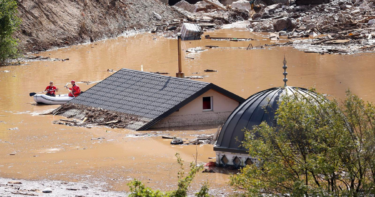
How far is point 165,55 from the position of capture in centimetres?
4916

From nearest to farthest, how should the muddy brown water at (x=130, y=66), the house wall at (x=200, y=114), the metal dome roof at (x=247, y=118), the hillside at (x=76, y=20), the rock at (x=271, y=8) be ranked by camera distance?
the metal dome roof at (x=247, y=118), the muddy brown water at (x=130, y=66), the house wall at (x=200, y=114), the hillside at (x=76, y=20), the rock at (x=271, y=8)

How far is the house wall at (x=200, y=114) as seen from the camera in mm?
22156

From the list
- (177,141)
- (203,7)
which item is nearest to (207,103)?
(177,141)

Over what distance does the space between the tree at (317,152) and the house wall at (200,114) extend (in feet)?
40.2

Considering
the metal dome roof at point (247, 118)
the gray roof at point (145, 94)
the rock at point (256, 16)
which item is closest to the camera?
the metal dome roof at point (247, 118)

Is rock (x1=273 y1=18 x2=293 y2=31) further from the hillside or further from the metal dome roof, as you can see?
the metal dome roof

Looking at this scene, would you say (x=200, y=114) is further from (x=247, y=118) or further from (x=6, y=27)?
(x=6, y=27)

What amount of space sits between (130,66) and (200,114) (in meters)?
22.0

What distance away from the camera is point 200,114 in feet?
73.5

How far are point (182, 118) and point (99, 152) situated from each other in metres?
4.55

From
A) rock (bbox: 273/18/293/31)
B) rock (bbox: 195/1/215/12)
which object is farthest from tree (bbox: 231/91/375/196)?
rock (bbox: 195/1/215/12)

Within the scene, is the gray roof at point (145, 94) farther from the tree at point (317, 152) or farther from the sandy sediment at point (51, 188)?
the tree at point (317, 152)

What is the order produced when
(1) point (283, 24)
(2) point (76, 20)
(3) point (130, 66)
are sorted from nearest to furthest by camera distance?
(3) point (130, 66) → (2) point (76, 20) → (1) point (283, 24)

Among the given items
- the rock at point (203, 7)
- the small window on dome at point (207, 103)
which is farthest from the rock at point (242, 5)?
the small window on dome at point (207, 103)
